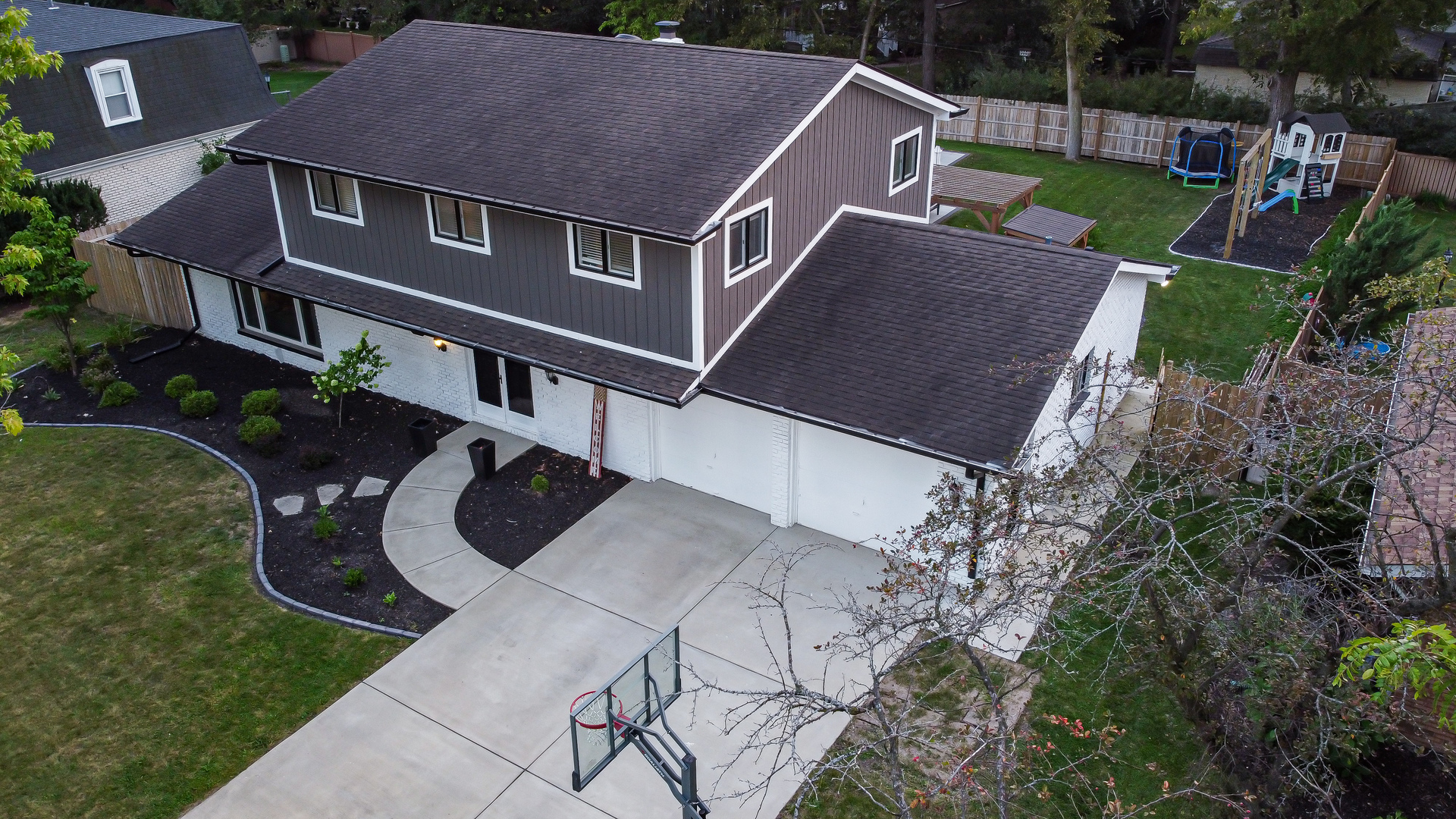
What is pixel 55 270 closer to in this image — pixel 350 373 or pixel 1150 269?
pixel 350 373

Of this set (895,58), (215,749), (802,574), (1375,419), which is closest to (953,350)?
(802,574)

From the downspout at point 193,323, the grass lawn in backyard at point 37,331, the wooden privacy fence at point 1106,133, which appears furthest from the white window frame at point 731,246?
the wooden privacy fence at point 1106,133

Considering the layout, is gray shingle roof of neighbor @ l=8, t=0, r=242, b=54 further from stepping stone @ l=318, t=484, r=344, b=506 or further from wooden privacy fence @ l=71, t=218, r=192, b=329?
stepping stone @ l=318, t=484, r=344, b=506

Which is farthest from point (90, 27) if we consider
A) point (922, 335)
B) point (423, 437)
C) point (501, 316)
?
point (922, 335)

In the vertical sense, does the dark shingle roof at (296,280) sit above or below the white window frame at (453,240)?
below

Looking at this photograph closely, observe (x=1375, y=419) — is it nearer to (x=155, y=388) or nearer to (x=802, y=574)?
(x=802, y=574)

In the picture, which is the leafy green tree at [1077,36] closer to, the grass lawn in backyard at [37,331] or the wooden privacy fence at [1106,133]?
the wooden privacy fence at [1106,133]

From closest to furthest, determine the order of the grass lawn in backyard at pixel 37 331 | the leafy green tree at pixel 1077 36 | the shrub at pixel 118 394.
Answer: the shrub at pixel 118 394 < the grass lawn in backyard at pixel 37 331 < the leafy green tree at pixel 1077 36
